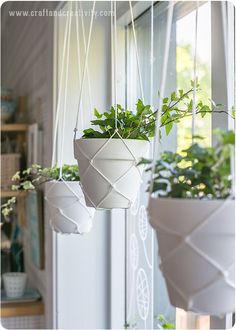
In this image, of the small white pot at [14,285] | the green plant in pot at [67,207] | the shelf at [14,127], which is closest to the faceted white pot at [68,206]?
the green plant in pot at [67,207]

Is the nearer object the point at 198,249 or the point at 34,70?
the point at 198,249

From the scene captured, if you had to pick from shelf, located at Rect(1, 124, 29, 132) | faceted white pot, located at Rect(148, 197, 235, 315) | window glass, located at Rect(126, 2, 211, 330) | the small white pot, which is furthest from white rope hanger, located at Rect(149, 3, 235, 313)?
shelf, located at Rect(1, 124, 29, 132)

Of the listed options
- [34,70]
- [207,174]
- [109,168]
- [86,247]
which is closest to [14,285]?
[86,247]

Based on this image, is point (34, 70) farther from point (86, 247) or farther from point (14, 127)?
point (86, 247)

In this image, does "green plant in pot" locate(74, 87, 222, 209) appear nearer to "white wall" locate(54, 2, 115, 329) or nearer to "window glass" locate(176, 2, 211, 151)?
"window glass" locate(176, 2, 211, 151)

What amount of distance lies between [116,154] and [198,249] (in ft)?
1.34

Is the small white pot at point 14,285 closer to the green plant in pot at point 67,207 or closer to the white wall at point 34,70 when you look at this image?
the white wall at point 34,70

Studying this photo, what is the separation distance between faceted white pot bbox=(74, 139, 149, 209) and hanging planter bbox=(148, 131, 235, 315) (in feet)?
1.02

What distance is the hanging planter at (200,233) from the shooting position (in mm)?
687

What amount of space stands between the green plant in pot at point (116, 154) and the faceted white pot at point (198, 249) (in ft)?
1.11

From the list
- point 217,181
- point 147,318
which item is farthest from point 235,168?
point 147,318

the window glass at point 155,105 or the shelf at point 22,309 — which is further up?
the window glass at point 155,105

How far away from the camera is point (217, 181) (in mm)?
737

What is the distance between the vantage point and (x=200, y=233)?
687mm
